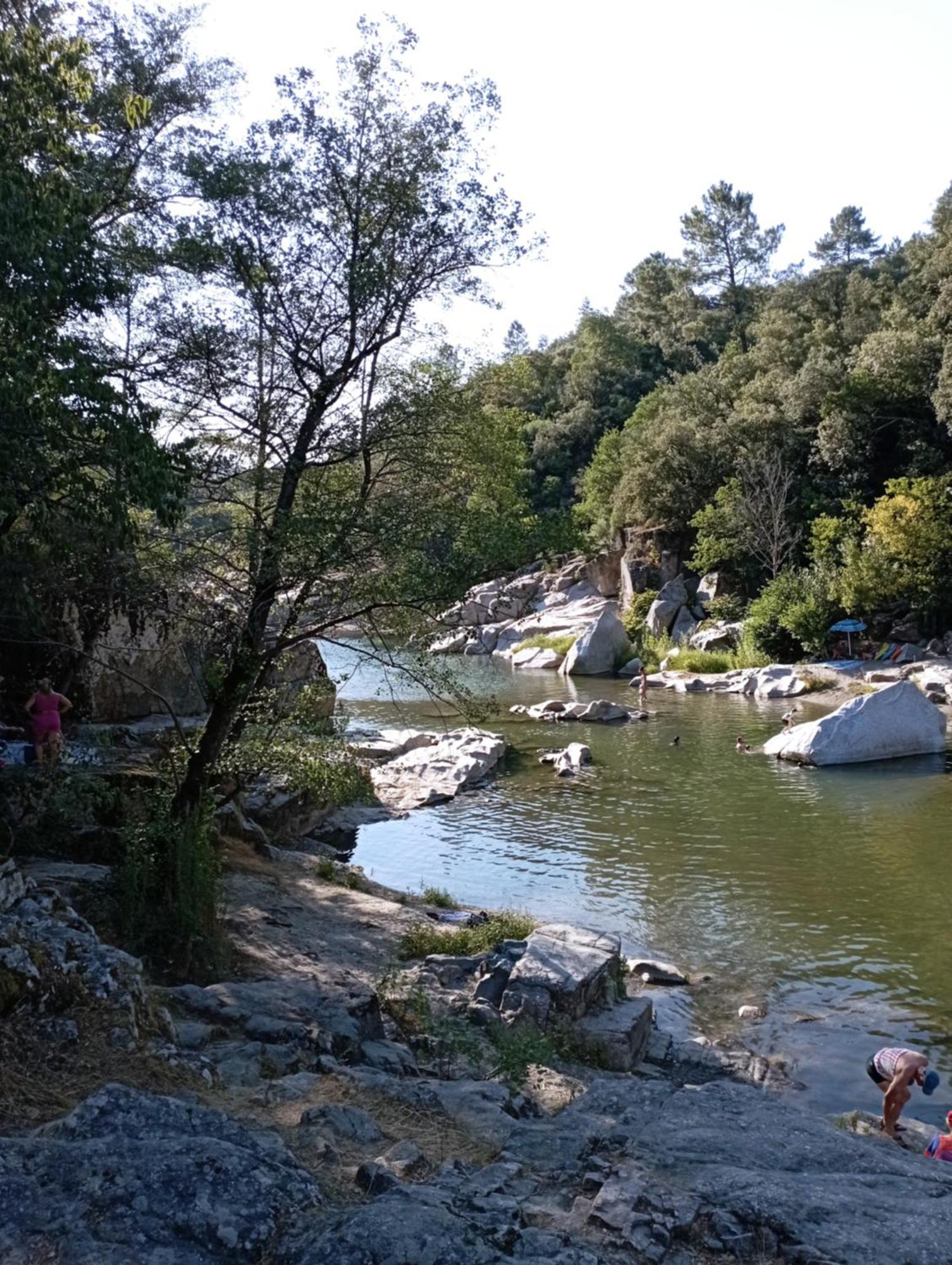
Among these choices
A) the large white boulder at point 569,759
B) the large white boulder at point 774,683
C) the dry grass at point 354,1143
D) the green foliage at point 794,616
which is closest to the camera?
the dry grass at point 354,1143

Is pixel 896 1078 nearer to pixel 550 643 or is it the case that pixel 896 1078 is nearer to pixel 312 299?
pixel 312 299

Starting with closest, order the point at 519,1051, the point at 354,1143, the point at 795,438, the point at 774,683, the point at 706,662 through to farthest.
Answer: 1. the point at 354,1143
2. the point at 519,1051
3. the point at 774,683
4. the point at 706,662
5. the point at 795,438

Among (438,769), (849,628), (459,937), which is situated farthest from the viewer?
(849,628)

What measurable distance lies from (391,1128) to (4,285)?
20.2 feet

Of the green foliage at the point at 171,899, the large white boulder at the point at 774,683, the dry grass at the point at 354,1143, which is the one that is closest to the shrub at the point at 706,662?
the large white boulder at the point at 774,683

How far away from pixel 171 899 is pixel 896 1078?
7.03 metres

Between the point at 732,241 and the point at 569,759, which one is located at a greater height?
the point at 732,241

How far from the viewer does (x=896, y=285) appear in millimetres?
57531

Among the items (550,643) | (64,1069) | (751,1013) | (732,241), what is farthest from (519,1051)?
(732,241)

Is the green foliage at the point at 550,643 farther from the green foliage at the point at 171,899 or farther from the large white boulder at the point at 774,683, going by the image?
the green foliage at the point at 171,899

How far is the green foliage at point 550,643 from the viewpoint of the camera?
5003cm

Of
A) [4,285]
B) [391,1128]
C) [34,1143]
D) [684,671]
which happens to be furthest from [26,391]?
[684,671]

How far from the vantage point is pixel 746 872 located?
17.0 meters

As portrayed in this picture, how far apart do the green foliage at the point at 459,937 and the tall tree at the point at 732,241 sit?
6950 cm
